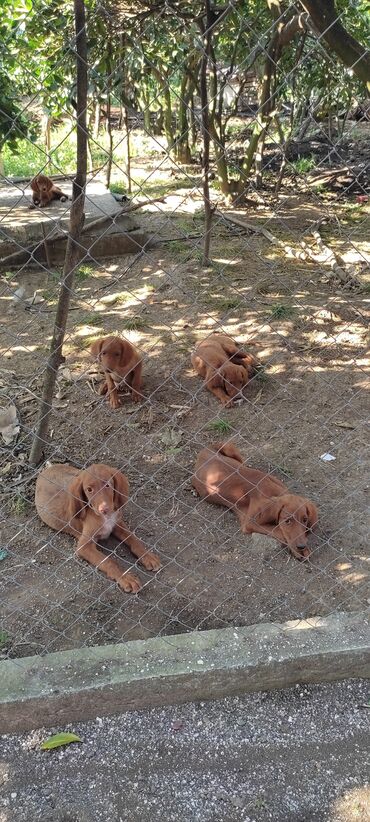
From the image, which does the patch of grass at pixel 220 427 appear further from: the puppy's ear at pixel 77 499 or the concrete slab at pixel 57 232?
the concrete slab at pixel 57 232

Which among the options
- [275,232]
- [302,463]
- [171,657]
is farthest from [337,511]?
[275,232]

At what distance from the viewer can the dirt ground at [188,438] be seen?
3.02m

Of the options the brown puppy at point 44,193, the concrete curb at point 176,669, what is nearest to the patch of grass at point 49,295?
the brown puppy at point 44,193

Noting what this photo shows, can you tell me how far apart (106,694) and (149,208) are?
7613 mm

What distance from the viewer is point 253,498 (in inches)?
139

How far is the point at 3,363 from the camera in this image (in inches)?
208

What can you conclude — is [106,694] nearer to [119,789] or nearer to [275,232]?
[119,789]

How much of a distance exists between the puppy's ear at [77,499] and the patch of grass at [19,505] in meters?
0.47

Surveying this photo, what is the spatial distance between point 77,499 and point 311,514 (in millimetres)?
1196

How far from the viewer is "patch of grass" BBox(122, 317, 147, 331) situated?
5828mm

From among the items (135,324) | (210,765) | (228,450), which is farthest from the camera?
(135,324)

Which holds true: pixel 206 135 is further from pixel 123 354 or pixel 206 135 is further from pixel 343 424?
pixel 343 424

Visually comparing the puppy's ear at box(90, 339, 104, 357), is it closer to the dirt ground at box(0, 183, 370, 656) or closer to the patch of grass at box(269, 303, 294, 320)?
the dirt ground at box(0, 183, 370, 656)

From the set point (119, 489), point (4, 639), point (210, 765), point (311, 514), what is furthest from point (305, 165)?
point (210, 765)
